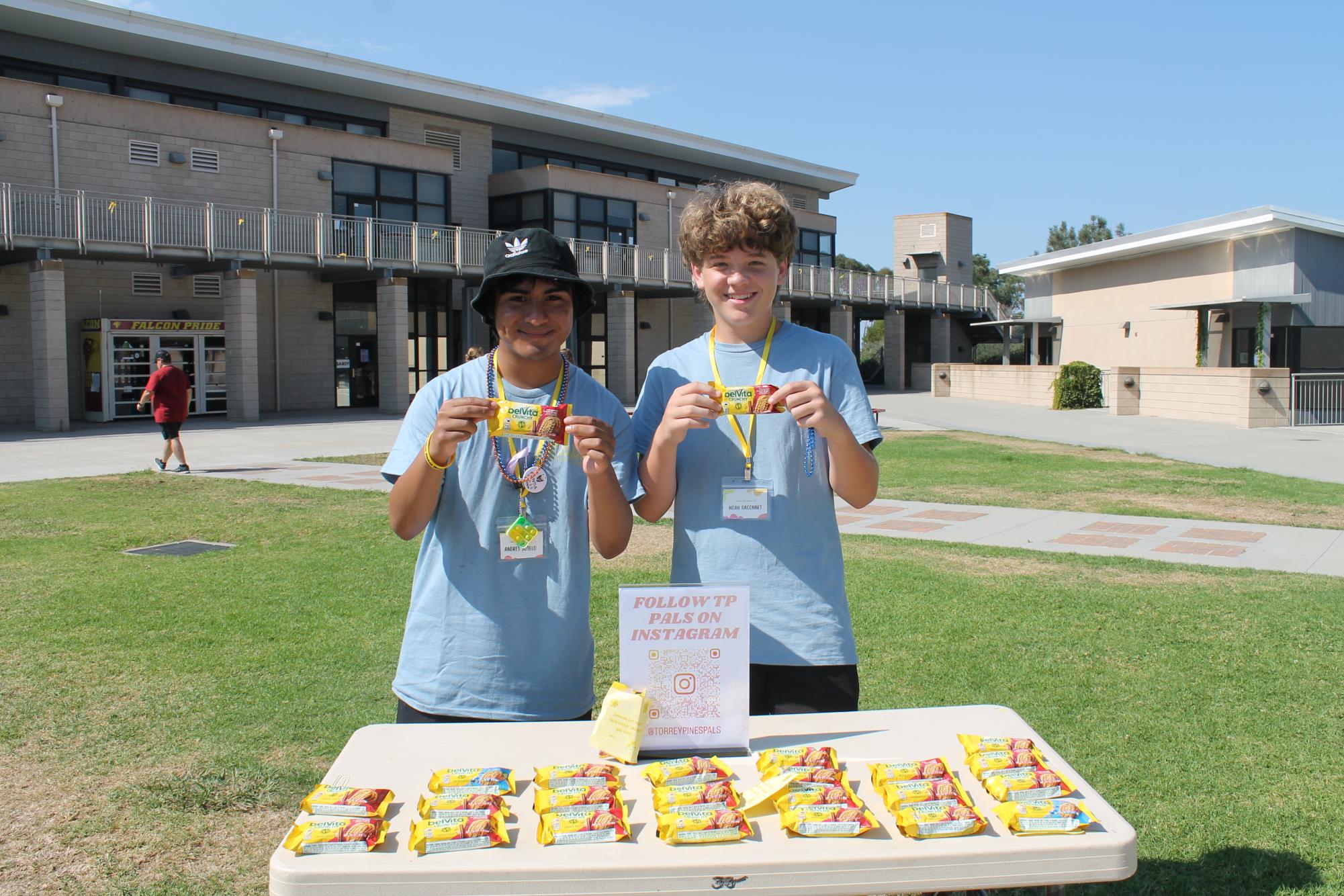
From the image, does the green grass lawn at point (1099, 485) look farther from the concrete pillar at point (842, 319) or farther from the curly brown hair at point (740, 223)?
the concrete pillar at point (842, 319)

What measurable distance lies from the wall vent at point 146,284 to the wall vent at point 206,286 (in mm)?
777

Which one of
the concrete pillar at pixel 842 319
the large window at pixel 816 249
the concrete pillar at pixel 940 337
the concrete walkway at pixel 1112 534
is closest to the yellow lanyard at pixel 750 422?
the concrete walkway at pixel 1112 534

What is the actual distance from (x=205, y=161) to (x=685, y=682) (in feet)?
88.9

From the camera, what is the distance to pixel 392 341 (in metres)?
27.8

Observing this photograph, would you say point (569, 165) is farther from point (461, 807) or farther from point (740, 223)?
point (461, 807)

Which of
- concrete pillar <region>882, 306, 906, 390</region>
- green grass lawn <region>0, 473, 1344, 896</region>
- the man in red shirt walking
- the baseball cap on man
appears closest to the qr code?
the baseball cap on man

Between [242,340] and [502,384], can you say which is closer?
[502,384]

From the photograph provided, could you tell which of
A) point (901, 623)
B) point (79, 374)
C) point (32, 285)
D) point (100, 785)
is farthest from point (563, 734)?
point (79, 374)

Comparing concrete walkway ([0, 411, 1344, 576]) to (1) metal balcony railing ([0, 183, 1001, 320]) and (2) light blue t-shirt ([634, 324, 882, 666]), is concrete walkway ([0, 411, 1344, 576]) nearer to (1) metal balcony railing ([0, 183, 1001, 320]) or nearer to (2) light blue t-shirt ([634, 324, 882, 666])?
(1) metal balcony railing ([0, 183, 1001, 320])

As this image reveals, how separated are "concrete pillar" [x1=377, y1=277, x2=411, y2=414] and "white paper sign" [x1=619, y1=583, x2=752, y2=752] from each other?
86.4 feet

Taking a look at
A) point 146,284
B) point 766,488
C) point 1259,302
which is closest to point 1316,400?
point 1259,302

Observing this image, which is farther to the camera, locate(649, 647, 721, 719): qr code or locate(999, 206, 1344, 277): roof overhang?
locate(999, 206, 1344, 277): roof overhang

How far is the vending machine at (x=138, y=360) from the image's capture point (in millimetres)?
24141

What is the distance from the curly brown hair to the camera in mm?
2488
